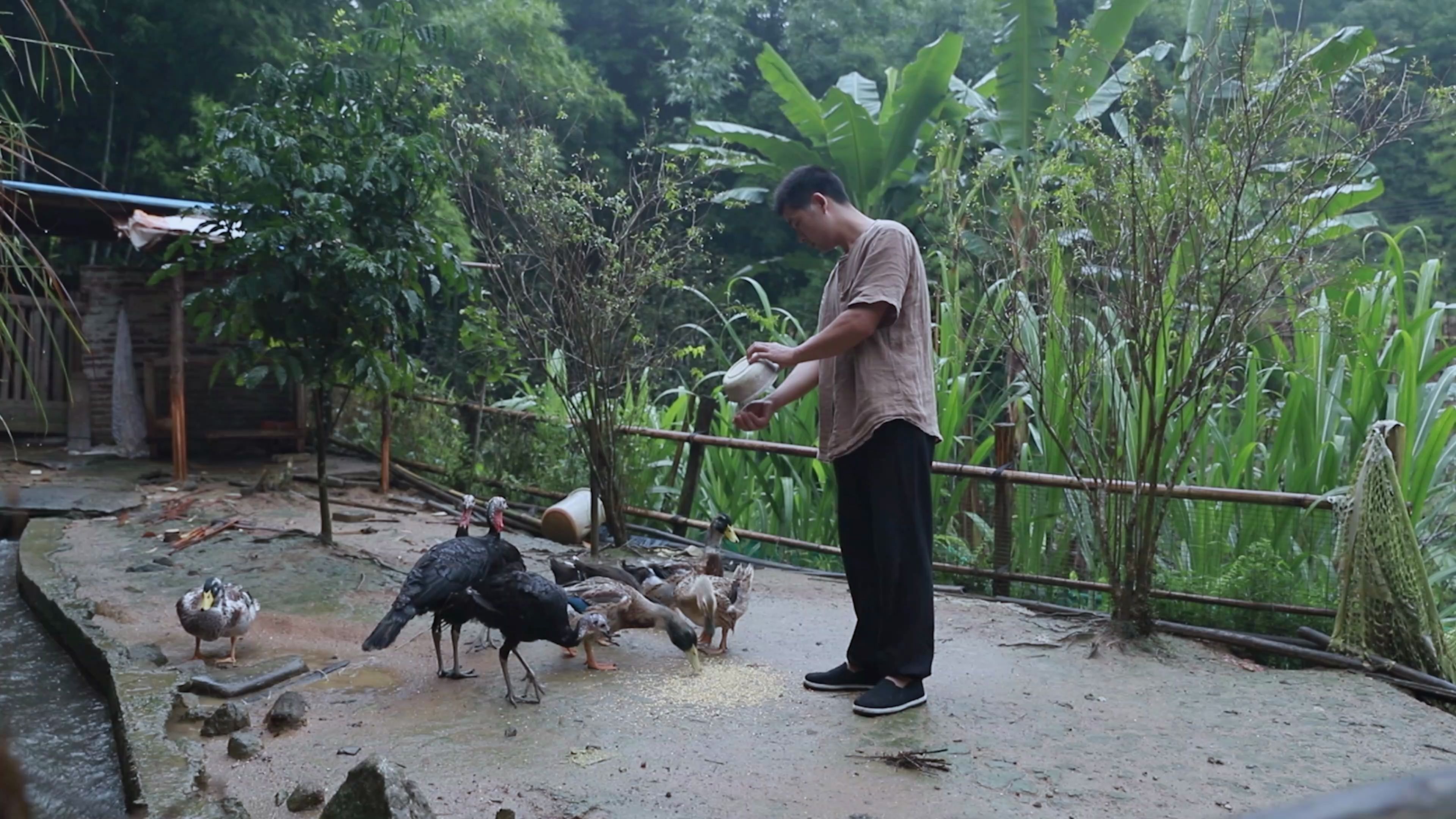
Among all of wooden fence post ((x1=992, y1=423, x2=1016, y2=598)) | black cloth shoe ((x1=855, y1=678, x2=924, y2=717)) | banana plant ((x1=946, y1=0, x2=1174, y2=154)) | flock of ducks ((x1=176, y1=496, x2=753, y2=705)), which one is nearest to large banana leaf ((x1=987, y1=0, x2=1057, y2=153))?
banana plant ((x1=946, y1=0, x2=1174, y2=154))

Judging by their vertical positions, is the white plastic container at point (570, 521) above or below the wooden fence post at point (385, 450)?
below

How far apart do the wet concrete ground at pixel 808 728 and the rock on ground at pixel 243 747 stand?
3cm

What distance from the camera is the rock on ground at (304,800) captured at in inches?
121

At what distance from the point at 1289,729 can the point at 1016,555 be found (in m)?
2.48

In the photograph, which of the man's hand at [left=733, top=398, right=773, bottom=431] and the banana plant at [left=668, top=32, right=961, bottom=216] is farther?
the banana plant at [left=668, top=32, right=961, bottom=216]

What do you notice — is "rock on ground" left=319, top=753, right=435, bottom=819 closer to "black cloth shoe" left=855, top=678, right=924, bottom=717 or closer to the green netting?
"black cloth shoe" left=855, top=678, right=924, bottom=717

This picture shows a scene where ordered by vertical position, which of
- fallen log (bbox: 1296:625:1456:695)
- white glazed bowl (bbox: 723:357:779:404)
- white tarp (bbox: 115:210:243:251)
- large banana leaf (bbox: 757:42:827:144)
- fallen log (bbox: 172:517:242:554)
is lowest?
fallen log (bbox: 1296:625:1456:695)

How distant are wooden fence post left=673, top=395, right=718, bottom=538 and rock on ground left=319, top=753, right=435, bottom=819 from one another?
16.4ft

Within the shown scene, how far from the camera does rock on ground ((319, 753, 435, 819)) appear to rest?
105 inches

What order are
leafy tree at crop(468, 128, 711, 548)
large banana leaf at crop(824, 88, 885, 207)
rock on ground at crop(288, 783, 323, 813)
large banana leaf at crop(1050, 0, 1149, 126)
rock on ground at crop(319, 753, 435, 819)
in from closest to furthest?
1. rock on ground at crop(319, 753, 435, 819)
2. rock on ground at crop(288, 783, 323, 813)
3. leafy tree at crop(468, 128, 711, 548)
4. large banana leaf at crop(1050, 0, 1149, 126)
5. large banana leaf at crop(824, 88, 885, 207)

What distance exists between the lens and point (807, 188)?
3.92 metres

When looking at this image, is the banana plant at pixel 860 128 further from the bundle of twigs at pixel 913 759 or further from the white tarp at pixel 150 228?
the bundle of twigs at pixel 913 759

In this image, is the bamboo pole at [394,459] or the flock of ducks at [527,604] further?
the bamboo pole at [394,459]

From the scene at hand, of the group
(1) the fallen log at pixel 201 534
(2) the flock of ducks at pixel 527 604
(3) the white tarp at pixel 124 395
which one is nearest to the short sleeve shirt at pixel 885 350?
(2) the flock of ducks at pixel 527 604
